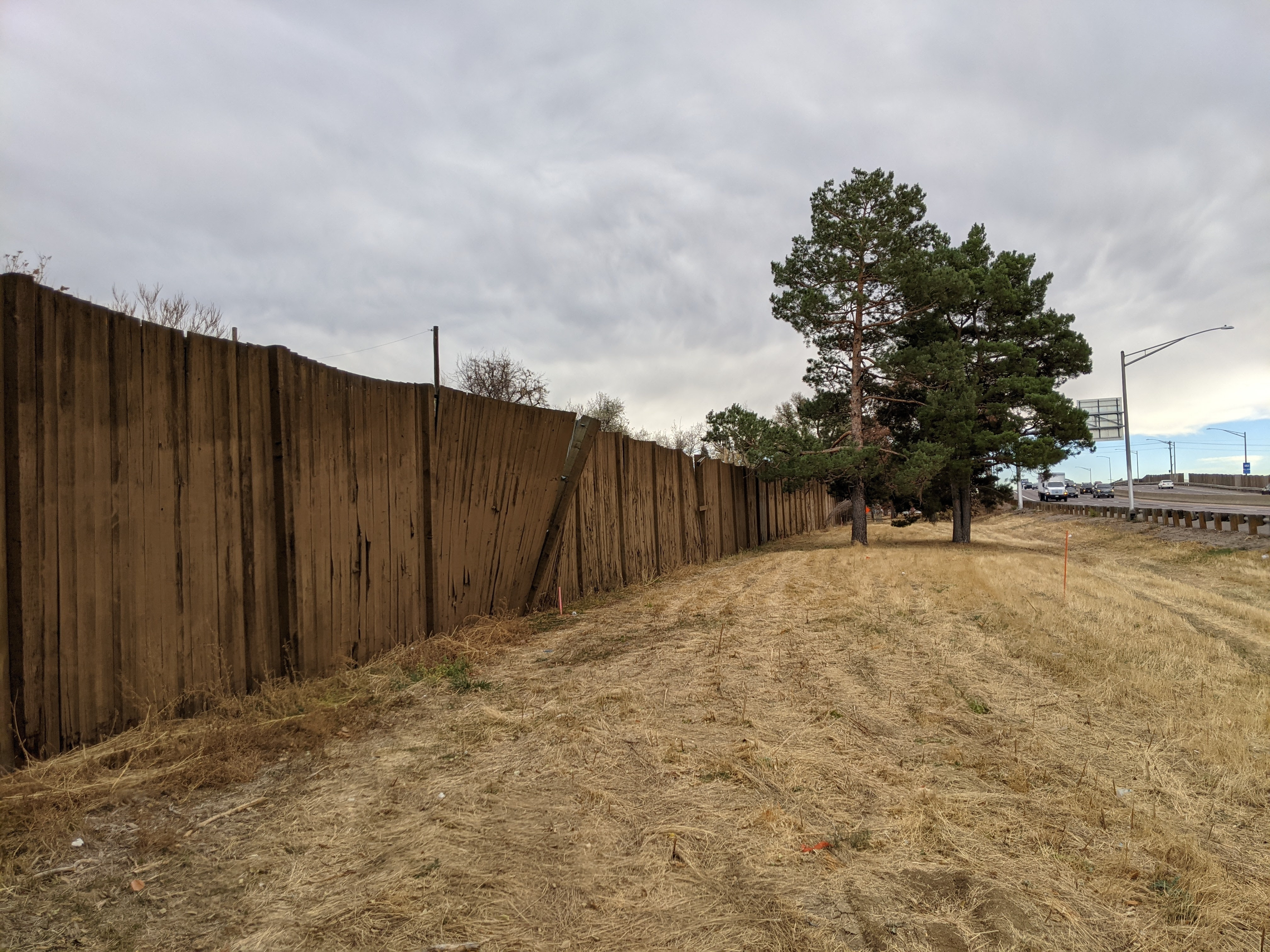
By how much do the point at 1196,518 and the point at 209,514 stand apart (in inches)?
1042

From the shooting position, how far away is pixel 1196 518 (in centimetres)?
2167

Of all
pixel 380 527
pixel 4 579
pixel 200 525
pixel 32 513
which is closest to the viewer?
pixel 4 579

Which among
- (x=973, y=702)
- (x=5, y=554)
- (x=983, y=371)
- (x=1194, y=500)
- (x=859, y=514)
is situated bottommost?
(x=973, y=702)

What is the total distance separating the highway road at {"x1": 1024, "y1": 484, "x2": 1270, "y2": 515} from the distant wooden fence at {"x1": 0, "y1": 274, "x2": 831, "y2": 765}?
2432 cm

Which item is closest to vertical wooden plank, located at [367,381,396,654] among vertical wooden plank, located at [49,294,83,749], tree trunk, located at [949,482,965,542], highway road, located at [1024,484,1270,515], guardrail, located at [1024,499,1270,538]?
vertical wooden plank, located at [49,294,83,749]

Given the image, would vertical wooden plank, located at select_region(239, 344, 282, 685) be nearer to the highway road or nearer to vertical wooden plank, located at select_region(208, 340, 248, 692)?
vertical wooden plank, located at select_region(208, 340, 248, 692)

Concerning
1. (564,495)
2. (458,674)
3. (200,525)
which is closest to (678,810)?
(458,674)

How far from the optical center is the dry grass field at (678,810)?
2.26 m

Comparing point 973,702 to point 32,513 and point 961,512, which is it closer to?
point 32,513

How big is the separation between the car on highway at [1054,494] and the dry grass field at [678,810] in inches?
2357

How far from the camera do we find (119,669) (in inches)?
142

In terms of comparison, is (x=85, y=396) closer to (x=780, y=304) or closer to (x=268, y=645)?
(x=268, y=645)

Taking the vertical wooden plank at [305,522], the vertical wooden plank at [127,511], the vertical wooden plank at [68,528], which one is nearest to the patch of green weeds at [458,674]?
the vertical wooden plank at [305,522]

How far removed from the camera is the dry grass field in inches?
89.1
